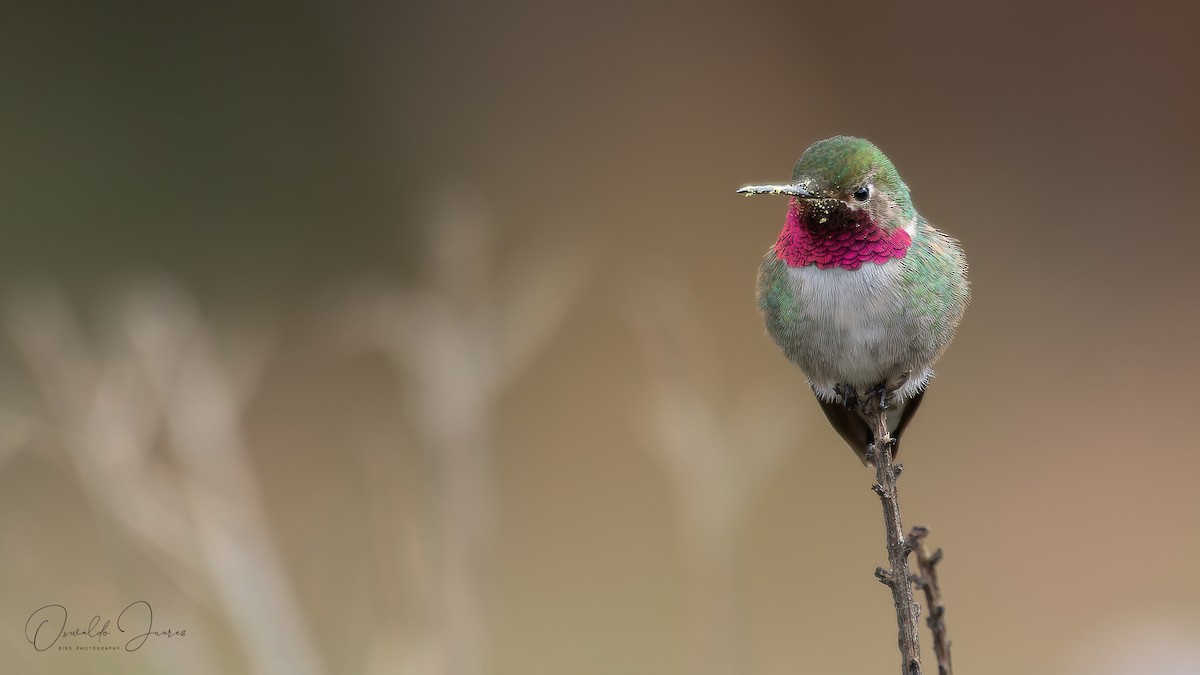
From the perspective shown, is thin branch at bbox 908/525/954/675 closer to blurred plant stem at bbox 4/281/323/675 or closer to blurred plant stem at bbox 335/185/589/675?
blurred plant stem at bbox 335/185/589/675

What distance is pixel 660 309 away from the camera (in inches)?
56.3

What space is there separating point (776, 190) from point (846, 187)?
0.21m

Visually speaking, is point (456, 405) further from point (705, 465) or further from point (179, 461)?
point (179, 461)

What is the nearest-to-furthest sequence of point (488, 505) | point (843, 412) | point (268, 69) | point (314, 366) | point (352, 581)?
point (488, 505)
point (352, 581)
point (843, 412)
point (314, 366)
point (268, 69)

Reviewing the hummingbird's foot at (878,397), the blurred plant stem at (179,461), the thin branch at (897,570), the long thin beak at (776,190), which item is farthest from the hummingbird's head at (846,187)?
the blurred plant stem at (179,461)

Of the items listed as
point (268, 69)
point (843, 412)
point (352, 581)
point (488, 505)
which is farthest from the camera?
point (268, 69)

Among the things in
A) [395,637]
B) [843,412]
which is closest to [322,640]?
[395,637]

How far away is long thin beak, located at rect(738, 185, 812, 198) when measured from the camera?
3.69 feet

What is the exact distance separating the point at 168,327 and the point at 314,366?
2.89 metres

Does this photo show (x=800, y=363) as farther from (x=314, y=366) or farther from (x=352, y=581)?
(x=314, y=366)

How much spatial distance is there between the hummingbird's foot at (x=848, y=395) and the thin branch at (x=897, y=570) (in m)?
0.36

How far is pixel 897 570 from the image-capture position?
96cm

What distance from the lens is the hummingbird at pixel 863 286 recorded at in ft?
4.56
